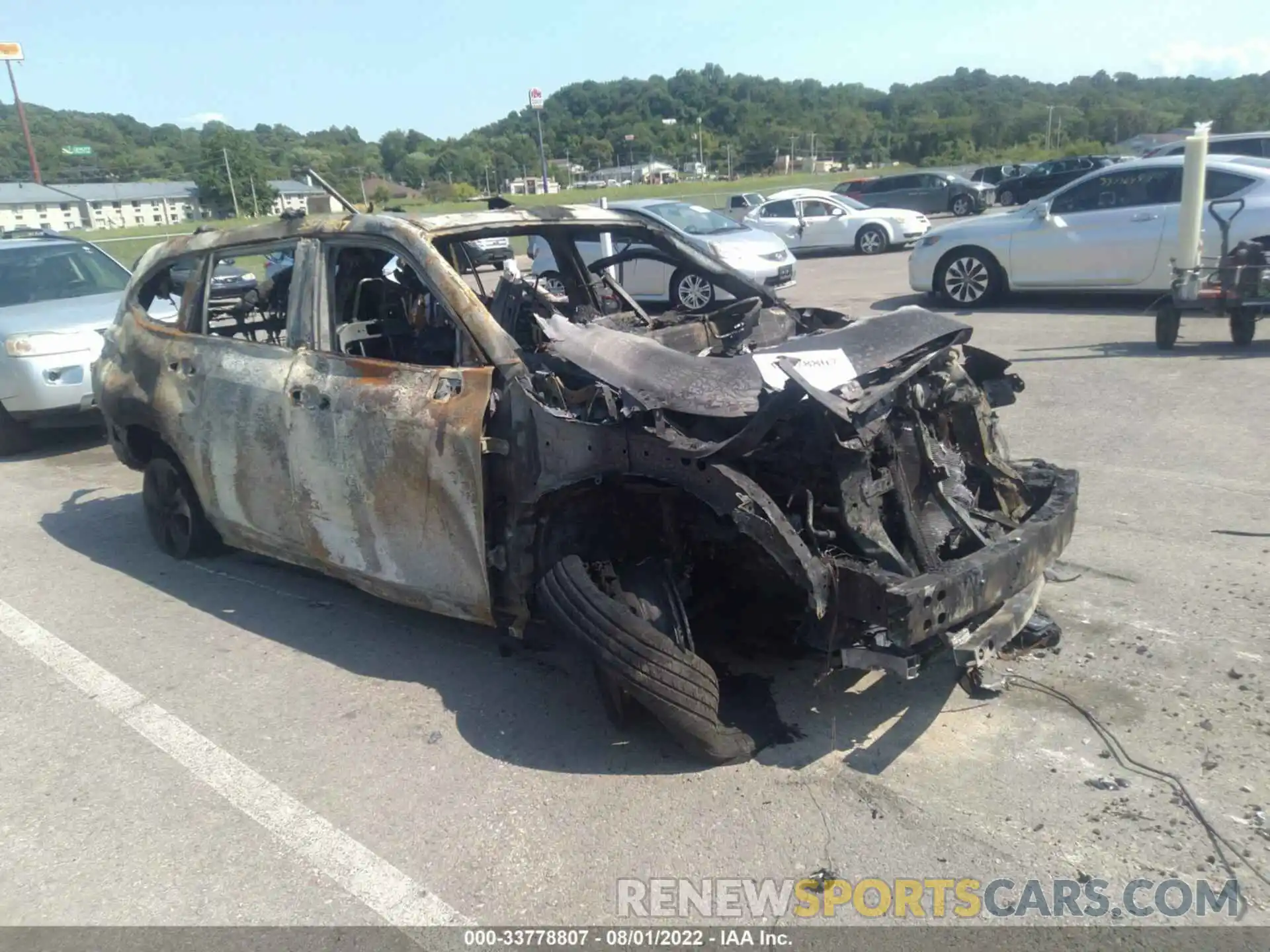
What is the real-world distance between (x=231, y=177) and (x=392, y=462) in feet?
120

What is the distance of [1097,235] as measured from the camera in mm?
12016

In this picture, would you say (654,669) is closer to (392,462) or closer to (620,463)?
(620,463)

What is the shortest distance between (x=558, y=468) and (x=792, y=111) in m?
105

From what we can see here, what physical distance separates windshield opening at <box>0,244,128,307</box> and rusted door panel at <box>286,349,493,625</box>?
21.1 ft

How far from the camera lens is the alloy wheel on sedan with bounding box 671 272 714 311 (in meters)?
5.77

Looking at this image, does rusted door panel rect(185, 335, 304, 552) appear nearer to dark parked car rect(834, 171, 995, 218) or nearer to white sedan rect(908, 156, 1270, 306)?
white sedan rect(908, 156, 1270, 306)

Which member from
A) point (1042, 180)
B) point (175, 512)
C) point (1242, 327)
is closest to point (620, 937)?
point (175, 512)

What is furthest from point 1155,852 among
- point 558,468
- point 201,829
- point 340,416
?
point 340,416

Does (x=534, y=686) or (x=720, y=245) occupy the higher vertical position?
(x=720, y=245)

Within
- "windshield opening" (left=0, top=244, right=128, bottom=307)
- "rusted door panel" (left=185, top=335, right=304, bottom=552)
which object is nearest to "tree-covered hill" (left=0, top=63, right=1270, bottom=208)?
"windshield opening" (left=0, top=244, right=128, bottom=307)

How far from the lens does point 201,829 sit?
3395 mm

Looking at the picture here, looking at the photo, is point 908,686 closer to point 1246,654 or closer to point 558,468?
point 1246,654

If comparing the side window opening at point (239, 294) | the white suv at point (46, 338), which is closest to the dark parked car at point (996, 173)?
the white suv at point (46, 338)

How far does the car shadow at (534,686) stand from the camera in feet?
12.1
